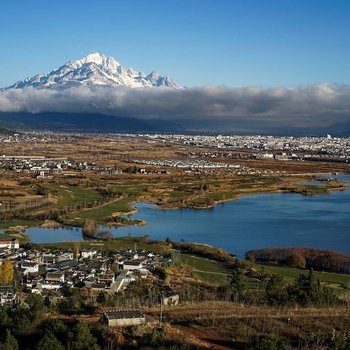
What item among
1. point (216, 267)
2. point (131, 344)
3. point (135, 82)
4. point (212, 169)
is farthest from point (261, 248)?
point (135, 82)

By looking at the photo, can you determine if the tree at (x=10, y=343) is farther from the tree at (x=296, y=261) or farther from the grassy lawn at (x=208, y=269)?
the tree at (x=296, y=261)

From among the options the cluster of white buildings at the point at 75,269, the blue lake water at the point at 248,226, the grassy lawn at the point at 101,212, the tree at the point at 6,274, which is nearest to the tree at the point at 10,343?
the cluster of white buildings at the point at 75,269

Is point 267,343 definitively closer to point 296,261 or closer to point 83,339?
point 83,339

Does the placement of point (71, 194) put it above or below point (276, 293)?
below

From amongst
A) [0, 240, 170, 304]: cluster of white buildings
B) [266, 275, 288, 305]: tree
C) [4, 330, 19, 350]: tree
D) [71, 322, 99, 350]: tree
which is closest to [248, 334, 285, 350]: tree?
[71, 322, 99, 350]: tree

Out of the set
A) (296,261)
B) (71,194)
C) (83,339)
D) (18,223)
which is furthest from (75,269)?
(71,194)
